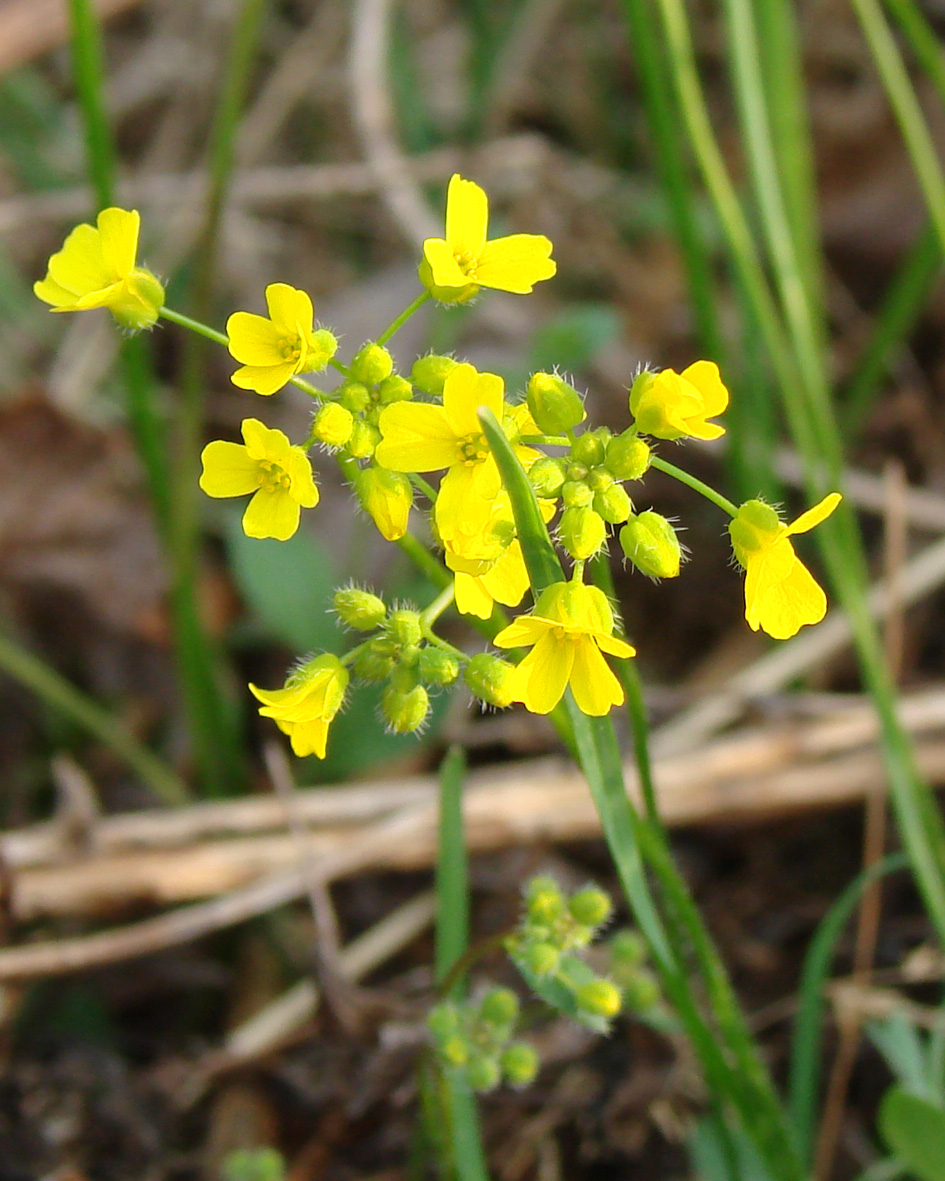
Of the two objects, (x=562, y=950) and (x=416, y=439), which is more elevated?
(x=416, y=439)

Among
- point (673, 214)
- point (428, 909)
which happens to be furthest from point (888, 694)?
point (673, 214)

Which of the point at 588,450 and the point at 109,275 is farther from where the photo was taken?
the point at 109,275

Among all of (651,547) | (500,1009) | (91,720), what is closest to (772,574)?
(651,547)

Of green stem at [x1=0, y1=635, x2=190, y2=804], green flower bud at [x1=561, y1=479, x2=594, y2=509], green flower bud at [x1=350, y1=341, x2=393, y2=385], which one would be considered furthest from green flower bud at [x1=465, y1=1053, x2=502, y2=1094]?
green stem at [x1=0, y1=635, x2=190, y2=804]

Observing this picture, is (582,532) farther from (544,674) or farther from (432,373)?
(432,373)

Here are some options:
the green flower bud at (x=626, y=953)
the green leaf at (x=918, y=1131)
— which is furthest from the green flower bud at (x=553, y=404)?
the green leaf at (x=918, y=1131)

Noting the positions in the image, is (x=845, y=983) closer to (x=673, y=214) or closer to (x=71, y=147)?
(x=673, y=214)

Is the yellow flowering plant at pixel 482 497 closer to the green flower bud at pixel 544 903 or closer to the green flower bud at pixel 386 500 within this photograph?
the green flower bud at pixel 386 500
